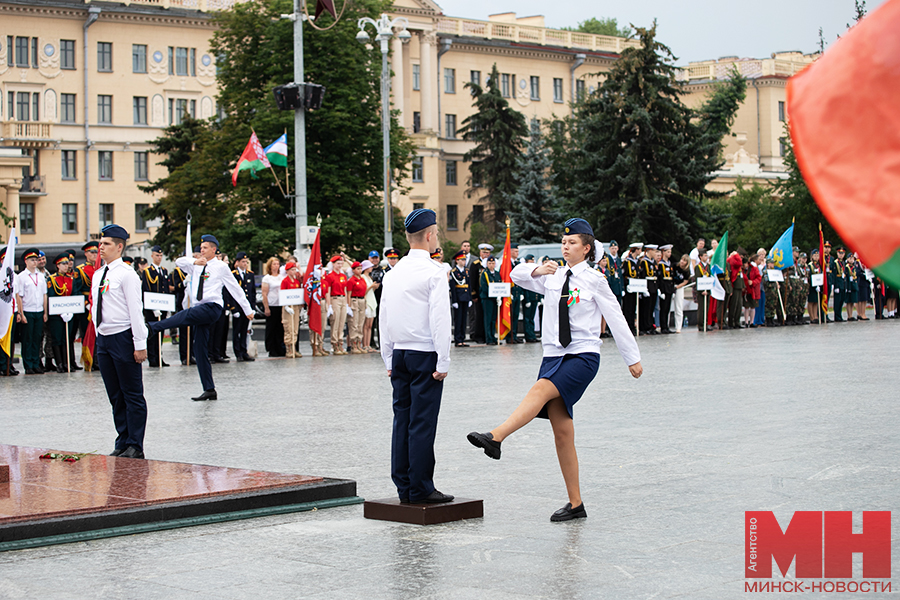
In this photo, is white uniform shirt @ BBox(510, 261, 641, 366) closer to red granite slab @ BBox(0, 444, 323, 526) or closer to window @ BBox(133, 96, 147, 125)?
red granite slab @ BBox(0, 444, 323, 526)

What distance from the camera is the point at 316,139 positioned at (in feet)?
166

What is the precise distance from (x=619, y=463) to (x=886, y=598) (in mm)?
4275

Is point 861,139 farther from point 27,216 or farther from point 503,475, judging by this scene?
point 27,216

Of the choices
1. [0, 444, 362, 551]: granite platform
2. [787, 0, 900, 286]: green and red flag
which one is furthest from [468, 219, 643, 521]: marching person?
[787, 0, 900, 286]: green and red flag

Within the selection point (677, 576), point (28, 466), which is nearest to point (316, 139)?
point (28, 466)

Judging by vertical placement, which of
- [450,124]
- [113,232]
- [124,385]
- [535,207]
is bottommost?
[124,385]

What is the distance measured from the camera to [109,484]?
8.32 metres

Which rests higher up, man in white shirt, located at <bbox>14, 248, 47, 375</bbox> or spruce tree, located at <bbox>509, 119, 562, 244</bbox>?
spruce tree, located at <bbox>509, 119, 562, 244</bbox>

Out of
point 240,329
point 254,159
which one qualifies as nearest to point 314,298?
point 240,329

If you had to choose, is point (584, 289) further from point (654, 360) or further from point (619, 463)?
point (654, 360)

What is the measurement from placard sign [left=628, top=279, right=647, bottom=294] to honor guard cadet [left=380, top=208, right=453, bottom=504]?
23.0 m

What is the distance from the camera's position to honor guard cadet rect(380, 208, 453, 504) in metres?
7.57

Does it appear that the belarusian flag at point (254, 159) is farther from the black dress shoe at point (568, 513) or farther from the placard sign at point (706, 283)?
the black dress shoe at point (568, 513)

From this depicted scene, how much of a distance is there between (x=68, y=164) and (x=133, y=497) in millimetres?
74061
